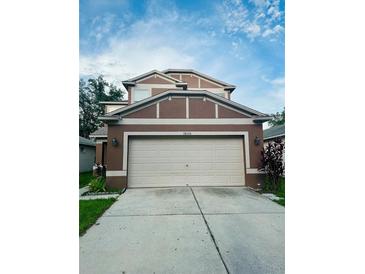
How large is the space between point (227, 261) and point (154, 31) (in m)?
4.53

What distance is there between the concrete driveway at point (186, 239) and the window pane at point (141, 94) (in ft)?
26.8

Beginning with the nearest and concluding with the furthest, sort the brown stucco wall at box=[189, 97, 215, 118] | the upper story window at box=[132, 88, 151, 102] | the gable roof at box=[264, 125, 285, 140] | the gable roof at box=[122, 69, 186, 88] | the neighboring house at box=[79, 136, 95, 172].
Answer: the brown stucco wall at box=[189, 97, 215, 118], the gable roof at box=[122, 69, 186, 88], the upper story window at box=[132, 88, 151, 102], the gable roof at box=[264, 125, 285, 140], the neighboring house at box=[79, 136, 95, 172]

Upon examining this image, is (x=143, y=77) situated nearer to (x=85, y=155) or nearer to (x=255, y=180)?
(x=85, y=155)

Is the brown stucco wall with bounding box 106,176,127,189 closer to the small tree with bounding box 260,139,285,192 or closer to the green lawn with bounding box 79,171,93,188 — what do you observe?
the green lawn with bounding box 79,171,93,188

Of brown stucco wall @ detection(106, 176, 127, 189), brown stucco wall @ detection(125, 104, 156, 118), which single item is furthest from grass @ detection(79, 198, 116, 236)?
brown stucco wall @ detection(125, 104, 156, 118)

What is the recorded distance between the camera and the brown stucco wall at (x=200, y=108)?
280 inches

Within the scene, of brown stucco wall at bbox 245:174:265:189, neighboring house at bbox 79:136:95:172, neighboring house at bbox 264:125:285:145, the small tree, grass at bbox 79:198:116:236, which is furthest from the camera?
neighboring house at bbox 79:136:95:172

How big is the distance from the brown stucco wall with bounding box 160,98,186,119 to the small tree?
3.55 metres

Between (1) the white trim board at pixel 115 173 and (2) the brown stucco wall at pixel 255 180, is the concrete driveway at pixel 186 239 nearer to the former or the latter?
(1) the white trim board at pixel 115 173

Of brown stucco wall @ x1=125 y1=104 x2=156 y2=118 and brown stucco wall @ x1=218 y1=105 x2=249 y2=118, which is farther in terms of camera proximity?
brown stucco wall @ x1=218 y1=105 x2=249 y2=118

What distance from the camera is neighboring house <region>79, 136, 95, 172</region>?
13422 millimetres

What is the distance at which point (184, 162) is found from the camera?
6.88 m

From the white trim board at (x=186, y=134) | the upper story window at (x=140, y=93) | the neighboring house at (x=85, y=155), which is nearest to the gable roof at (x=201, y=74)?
the upper story window at (x=140, y=93)
